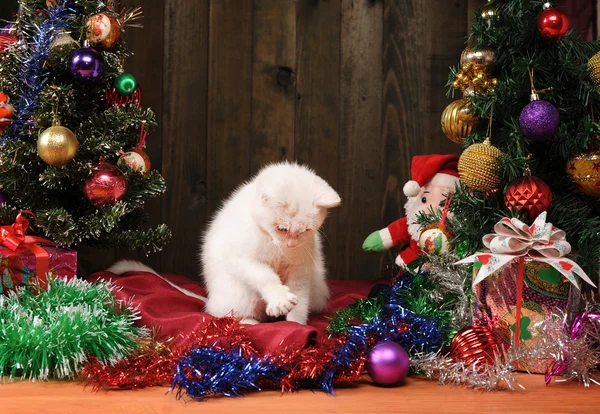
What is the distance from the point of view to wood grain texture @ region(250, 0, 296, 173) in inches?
87.4

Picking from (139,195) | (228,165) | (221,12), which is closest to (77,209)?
(139,195)

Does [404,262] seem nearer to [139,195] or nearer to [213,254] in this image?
[213,254]

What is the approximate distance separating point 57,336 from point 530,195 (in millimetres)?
942

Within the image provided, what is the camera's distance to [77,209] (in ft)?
5.94

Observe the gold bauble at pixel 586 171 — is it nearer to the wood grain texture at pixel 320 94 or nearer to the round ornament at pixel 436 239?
the round ornament at pixel 436 239

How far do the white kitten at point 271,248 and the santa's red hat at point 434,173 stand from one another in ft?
1.17

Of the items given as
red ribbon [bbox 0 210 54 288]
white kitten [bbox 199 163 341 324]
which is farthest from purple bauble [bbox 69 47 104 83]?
white kitten [bbox 199 163 341 324]

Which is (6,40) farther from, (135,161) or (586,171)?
(586,171)

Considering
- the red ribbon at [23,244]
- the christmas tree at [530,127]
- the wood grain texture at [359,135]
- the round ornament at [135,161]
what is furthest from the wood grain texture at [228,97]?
the christmas tree at [530,127]

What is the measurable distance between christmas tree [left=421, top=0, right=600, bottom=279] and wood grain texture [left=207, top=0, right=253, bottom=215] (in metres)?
0.92

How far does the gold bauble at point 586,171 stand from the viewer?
4.37 ft

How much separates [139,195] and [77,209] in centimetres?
18

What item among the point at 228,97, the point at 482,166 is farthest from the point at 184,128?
the point at 482,166

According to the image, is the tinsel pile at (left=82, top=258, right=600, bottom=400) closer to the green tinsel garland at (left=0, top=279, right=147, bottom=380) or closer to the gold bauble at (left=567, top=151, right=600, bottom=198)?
the green tinsel garland at (left=0, top=279, right=147, bottom=380)
